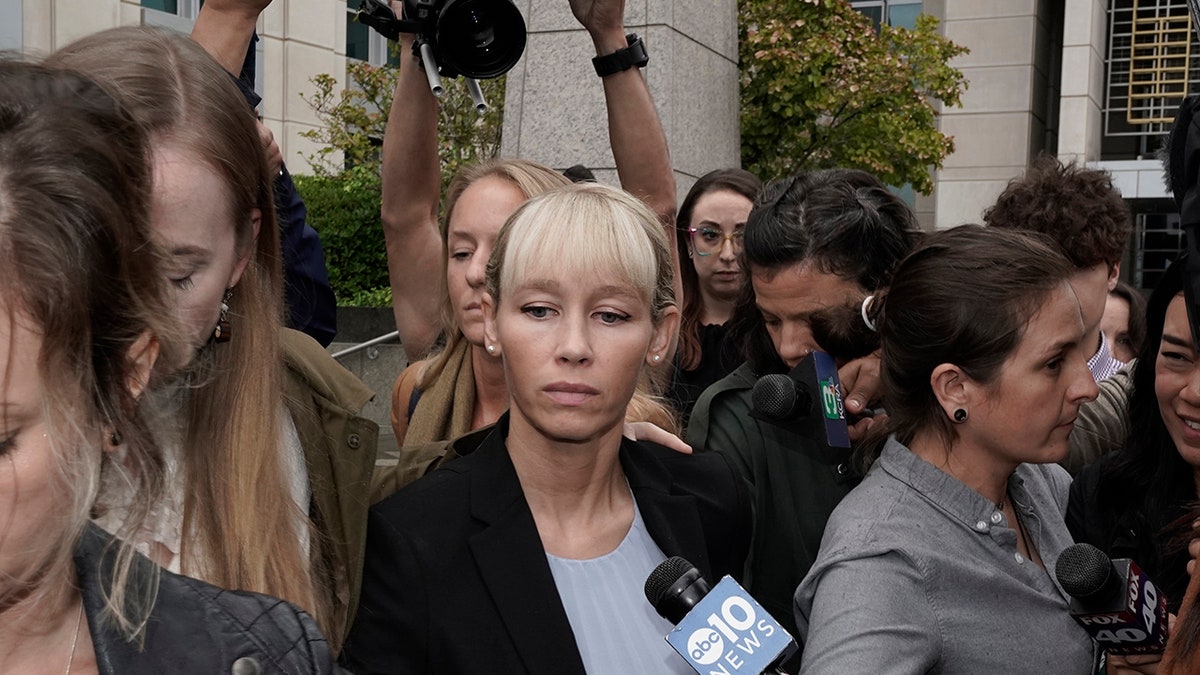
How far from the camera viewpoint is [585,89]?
6184 mm

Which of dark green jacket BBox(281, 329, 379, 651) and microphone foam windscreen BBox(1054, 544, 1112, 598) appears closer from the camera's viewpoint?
dark green jacket BBox(281, 329, 379, 651)

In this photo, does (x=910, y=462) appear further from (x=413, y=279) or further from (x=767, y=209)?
(x=413, y=279)

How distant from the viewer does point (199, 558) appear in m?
1.85

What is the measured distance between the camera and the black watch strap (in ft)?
11.1

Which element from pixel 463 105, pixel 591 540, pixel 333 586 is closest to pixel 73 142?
pixel 333 586

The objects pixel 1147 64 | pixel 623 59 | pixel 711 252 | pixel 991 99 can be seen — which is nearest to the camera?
pixel 623 59

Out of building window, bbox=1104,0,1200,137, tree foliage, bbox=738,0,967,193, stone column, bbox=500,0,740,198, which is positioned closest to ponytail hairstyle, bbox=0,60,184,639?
stone column, bbox=500,0,740,198

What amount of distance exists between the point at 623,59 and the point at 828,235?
0.75 metres

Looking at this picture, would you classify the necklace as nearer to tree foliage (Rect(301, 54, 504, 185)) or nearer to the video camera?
the video camera

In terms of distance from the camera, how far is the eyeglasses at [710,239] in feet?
15.0

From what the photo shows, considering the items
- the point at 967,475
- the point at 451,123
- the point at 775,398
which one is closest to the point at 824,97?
the point at 451,123

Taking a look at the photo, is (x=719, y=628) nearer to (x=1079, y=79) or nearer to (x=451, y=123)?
(x=451, y=123)

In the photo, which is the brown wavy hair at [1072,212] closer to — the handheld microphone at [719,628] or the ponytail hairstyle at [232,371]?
the handheld microphone at [719,628]

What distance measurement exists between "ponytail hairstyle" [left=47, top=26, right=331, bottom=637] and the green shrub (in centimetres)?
1039
